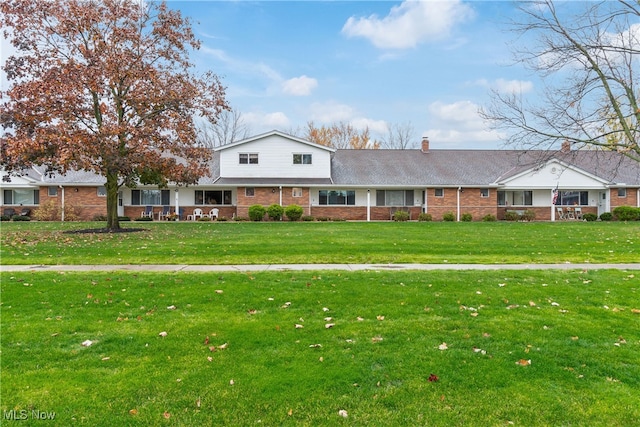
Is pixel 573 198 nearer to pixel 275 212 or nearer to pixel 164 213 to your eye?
pixel 275 212

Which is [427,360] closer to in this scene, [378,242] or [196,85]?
[378,242]

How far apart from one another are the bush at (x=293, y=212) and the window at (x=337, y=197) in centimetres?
320

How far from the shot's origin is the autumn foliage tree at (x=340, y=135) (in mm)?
56375

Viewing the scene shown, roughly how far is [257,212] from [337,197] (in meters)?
6.29

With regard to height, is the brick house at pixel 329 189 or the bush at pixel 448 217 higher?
the brick house at pixel 329 189

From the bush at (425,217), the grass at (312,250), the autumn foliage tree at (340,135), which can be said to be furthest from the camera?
the autumn foliage tree at (340,135)

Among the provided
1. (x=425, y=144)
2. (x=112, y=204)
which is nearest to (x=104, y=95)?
(x=112, y=204)

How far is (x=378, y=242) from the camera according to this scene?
15086mm

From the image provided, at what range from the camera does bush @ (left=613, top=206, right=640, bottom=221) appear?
1184 inches

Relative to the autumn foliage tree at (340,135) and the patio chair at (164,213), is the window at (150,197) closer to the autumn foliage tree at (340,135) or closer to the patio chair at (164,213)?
the patio chair at (164,213)

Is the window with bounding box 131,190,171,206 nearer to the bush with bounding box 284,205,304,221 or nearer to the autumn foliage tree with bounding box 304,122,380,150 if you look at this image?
the bush with bounding box 284,205,304,221

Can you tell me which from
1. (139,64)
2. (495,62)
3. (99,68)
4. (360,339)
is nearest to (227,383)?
(360,339)

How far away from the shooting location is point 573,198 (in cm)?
3341

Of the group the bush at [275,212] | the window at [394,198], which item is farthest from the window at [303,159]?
the window at [394,198]
